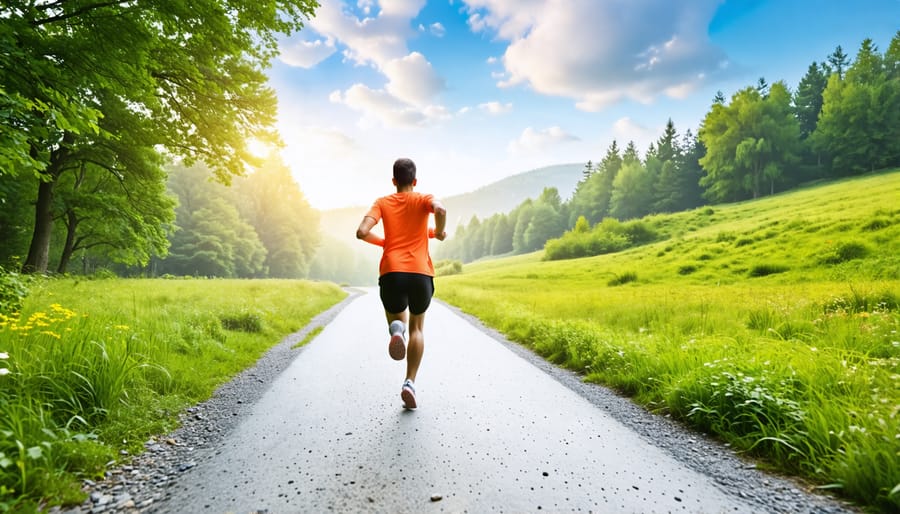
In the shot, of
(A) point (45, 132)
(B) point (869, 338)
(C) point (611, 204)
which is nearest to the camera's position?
(B) point (869, 338)

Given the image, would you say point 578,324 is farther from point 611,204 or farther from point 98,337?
point 611,204

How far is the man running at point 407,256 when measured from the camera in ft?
13.3

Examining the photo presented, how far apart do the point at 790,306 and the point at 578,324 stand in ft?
14.0

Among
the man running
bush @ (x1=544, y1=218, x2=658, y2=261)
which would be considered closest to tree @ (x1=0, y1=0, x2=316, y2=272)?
the man running

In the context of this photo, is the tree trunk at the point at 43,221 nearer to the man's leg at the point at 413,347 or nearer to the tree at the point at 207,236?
the man's leg at the point at 413,347

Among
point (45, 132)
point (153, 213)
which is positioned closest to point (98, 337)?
point (45, 132)

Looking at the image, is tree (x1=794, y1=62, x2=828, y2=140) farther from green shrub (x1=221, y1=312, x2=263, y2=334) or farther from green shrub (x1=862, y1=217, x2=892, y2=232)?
green shrub (x1=221, y1=312, x2=263, y2=334)

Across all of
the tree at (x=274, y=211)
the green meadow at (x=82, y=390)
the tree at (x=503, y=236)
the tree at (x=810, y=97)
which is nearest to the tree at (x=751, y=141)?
the tree at (x=810, y=97)

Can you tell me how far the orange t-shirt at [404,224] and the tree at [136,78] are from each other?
4942 mm

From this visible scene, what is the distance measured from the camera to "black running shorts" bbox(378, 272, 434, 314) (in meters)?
4.04

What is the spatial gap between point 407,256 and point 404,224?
353mm

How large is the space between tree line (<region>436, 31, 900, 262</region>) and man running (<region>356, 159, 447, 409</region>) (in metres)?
47.5

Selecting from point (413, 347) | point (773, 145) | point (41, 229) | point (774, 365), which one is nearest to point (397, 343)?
point (413, 347)

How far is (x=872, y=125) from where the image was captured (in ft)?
149
